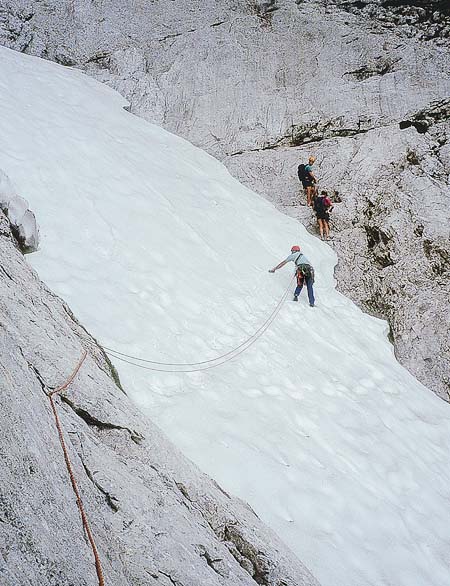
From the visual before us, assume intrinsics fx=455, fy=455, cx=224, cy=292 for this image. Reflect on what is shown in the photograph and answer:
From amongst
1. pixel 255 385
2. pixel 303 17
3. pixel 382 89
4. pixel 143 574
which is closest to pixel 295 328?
pixel 255 385

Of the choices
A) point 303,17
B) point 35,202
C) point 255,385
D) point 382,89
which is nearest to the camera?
point 255,385

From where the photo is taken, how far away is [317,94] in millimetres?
16484

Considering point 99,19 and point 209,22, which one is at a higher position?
point 209,22

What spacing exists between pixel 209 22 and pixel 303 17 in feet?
12.2

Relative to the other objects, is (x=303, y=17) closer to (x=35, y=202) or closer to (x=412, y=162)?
(x=412, y=162)

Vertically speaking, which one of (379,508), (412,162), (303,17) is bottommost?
(379,508)

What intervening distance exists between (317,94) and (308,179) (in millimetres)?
4154

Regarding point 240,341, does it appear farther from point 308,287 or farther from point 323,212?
point 323,212

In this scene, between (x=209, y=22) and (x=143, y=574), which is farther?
(x=209, y=22)

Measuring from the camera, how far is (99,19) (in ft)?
60.5

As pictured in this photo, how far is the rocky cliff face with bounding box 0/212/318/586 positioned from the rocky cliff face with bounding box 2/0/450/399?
8.93 m

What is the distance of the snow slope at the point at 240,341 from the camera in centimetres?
543

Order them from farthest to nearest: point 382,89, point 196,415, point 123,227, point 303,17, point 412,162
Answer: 1. point 303,17
2. point 382,89
3. point 412,162
4. point 123,227
5. point 196,415

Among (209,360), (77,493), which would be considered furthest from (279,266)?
(77,493)
